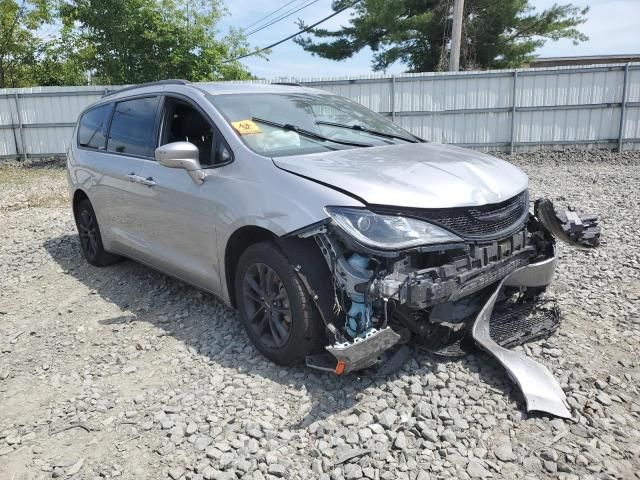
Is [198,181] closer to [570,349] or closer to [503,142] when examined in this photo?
[570,349]

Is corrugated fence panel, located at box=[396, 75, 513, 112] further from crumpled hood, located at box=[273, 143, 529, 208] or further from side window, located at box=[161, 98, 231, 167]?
crumpled hood, located at box=[273, 143, 529, 208]

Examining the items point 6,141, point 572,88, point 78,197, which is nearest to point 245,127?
point 78,197

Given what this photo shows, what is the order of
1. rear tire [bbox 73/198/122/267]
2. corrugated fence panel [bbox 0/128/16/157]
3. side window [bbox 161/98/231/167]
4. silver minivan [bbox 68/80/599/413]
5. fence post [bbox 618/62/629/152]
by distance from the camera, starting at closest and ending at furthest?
silver minivan [bbox 68/80/599/413] < side window [bbox 161/98/231/167] < rear tire [bbox 73/198/122/267] < fence post [bbox 618/62/629/152] < corrugated fence panel [bbox 0/128/16/157]

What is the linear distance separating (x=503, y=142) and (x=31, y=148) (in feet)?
44.6

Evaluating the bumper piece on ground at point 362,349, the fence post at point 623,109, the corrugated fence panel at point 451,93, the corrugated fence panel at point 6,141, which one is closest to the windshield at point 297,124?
the bumper piece on ground at point 362,349

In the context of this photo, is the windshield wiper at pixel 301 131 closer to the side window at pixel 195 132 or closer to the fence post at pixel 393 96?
the side window at pixel 195 132

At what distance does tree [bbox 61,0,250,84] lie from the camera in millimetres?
16562

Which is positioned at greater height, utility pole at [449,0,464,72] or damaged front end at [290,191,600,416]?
utility pole at [449,0,464,72]

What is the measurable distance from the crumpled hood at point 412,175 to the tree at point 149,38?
15.0 m

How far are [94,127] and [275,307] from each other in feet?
11.3

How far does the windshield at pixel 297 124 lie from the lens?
367 cm

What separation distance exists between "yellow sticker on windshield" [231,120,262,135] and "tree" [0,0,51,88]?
23.3m

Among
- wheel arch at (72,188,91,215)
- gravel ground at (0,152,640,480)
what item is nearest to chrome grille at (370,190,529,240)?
gravel ground at (0,152,640,480)

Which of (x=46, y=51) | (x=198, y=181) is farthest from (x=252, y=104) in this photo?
(x=46, y=51)
